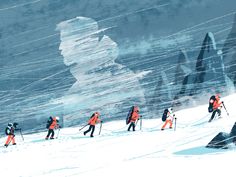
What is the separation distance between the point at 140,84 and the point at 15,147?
32.1ft

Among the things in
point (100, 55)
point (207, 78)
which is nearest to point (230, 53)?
point (207, 78)

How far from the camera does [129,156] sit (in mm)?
14039

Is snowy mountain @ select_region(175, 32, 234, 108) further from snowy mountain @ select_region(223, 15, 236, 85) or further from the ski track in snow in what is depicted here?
the ski track in snow

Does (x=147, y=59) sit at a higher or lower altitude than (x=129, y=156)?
Result: higher

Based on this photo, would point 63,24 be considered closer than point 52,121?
No

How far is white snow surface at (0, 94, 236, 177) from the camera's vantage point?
11.7 m

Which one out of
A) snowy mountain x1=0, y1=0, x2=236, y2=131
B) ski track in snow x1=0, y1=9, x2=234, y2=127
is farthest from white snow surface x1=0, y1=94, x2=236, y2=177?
ski track in snow x1=0, y1=9, x2=234, y2=127

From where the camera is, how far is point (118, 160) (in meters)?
13.6

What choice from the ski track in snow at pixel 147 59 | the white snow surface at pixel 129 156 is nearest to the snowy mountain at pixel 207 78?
the ski track in snow at pixel 147 59

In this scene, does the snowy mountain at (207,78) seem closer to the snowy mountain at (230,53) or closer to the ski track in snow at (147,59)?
the snowy mountain at (230,53)

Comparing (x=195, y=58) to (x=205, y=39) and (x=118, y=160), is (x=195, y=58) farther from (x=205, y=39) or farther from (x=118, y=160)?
(x=118, y=160)

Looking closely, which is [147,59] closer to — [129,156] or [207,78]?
[207,78]

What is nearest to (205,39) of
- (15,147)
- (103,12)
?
(103,12)

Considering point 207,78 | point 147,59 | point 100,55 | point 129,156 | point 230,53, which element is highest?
point 100,55
